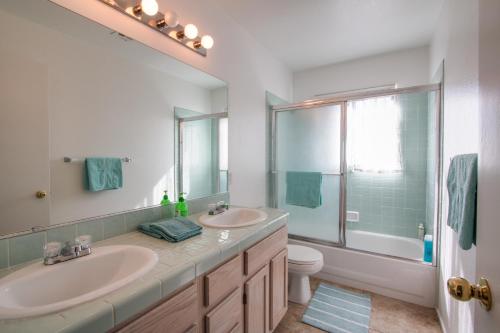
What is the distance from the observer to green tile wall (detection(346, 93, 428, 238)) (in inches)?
96.3

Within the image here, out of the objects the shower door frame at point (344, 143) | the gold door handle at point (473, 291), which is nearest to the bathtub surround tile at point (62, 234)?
the gold door handle at point (473, 291)

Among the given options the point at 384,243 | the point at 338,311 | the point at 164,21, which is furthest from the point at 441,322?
the point at 164,21

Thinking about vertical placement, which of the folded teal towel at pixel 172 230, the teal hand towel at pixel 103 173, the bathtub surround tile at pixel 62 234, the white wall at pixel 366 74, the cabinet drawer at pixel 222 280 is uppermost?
the white wall at pixel 366 74

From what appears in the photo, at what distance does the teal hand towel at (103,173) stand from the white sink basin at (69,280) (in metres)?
0.32

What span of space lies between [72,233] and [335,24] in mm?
2419

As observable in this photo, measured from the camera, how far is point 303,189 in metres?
2.67

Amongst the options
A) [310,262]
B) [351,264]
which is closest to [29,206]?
[310,262]

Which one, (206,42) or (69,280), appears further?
(206,42)

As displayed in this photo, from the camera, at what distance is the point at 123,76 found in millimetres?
1266

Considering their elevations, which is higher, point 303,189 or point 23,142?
point 23,142

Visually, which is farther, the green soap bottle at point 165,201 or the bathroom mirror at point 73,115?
the green soap bottle at point 165,201

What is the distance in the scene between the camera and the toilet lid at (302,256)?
198 cm

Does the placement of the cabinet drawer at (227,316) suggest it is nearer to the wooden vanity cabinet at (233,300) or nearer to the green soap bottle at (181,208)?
the wooden vanity cabinet at (233,300)

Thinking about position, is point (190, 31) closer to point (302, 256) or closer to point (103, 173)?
point (103, 173)
